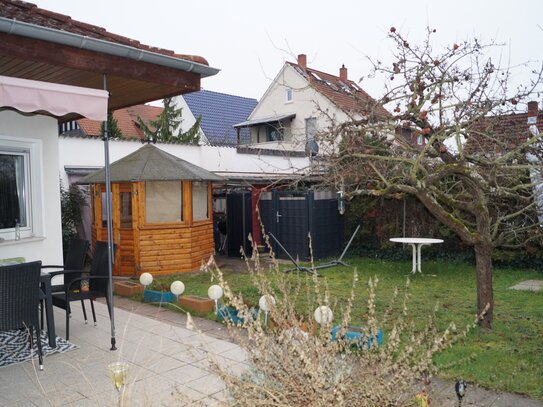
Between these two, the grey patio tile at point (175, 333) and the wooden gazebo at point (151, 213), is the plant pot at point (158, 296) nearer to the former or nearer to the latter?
the grey patio tile at point (175, 333)

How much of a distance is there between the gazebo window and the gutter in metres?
5.27

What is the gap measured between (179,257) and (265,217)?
11.1 feet

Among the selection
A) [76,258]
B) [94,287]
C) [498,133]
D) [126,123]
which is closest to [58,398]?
[94,287]

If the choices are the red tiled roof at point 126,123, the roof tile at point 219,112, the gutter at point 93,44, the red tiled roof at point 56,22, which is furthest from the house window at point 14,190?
the roof tile at point 219,112

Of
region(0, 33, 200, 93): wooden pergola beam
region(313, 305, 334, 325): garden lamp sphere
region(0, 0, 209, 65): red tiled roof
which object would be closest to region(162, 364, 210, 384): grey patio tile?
region(313, 305, 334, 325): garden lamp sphere

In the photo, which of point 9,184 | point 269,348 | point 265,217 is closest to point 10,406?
point 269,348

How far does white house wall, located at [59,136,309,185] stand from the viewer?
12578mm

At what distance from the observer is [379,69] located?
6258 mm

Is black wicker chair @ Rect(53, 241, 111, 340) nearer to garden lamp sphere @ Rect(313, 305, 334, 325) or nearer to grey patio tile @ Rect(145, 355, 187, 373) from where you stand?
grey patio tile @ Rect(145, 355, 187, 373)

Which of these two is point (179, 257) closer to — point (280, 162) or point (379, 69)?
point (379, 69)

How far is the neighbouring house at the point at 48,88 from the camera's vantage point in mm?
4516

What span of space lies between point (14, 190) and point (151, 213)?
3.67m

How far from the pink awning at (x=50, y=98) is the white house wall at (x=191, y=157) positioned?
5.42 m

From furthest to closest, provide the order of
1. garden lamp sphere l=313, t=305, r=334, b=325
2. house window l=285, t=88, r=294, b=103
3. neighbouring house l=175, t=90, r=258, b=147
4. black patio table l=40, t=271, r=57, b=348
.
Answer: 1. neighbouring house l=175, t=90, r=258, b=147
2. house window l=285, t=88, r=294, b=103
3. black patio table l=40, t=271, r=57, b=348
4. garden lamp sphere l=313, t=305, r=334, b=325
